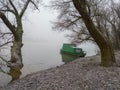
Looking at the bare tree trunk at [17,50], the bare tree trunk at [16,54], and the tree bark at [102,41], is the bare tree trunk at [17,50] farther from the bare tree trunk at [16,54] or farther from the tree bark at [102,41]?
the tree bark at [102,41]

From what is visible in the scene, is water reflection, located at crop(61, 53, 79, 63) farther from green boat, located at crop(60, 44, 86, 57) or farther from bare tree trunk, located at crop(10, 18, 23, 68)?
bare tree trunk, located at crop(10, 18, 23, 68)

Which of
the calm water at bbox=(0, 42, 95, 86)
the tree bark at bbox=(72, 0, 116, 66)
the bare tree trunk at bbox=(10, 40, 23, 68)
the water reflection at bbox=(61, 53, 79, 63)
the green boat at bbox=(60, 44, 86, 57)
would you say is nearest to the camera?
the tree bark at bbox=(72, 0, 116, 66)

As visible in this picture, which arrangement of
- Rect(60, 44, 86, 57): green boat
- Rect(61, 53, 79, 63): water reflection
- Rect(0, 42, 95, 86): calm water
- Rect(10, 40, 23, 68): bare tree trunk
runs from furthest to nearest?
Rect(60, 44, 86, 57): green boat, Rect(61, 53, 79, 63): water reflection, Rect(10, 40, 23, 68): bare tree trunk, Rect(0, 42, 95, 86): calm water

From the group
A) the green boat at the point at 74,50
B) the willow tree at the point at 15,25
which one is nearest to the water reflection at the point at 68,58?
the green boat at the point at 74,50

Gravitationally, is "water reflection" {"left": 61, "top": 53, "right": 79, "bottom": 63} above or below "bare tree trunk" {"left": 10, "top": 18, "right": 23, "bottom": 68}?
below

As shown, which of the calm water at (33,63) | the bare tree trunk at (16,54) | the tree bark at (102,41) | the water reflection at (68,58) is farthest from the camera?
the water reflection at (68,58)

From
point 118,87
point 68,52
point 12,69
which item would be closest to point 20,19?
point 12,69

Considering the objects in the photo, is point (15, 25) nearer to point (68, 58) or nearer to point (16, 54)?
point (16, 54)

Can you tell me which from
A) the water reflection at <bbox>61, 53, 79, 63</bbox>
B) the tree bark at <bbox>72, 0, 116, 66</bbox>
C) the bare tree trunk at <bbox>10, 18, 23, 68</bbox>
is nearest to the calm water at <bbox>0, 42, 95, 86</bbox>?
the water reflection at <bbox>61, 53, 79, 63</bbox>

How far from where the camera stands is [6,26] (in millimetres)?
12625

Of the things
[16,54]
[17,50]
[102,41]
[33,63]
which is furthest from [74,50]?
[102,41]

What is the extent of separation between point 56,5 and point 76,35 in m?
7.47

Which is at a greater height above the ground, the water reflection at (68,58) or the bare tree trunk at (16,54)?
the bare tree trunk at (16,54)

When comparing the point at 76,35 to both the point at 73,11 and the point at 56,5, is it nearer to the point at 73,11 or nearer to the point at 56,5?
the point at 73,11
